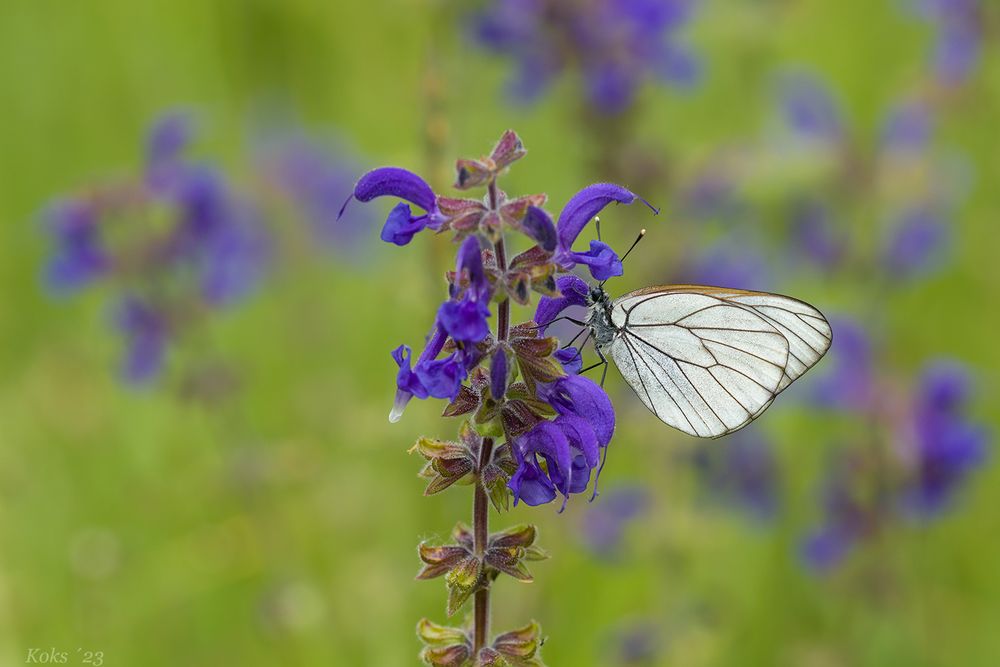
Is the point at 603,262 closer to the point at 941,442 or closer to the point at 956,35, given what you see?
the point at 941,442

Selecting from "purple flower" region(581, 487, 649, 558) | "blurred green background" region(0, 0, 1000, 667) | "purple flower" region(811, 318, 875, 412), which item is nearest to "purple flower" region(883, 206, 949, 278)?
"blurred green background" region(0, 0, 1000, 667)

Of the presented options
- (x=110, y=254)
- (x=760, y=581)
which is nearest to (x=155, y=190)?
(x=110, y=254)

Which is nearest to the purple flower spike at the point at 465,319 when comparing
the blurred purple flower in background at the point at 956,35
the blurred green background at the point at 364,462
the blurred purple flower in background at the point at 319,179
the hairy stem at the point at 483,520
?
the hairy stem at the point at 483,520

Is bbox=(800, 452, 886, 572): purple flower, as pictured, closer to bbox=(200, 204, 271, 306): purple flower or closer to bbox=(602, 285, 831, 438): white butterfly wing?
bbox=(602, 285, 831, 438): white butterfly wing

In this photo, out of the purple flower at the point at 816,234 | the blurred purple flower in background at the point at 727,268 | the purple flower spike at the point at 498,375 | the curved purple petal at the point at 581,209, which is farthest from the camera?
the purple flower at the point at 816,234

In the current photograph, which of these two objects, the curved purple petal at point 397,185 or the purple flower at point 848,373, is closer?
the curved purple petal at point 397,185

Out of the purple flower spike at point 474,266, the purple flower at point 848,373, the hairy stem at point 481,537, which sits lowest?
the hairy stem at point 481,537

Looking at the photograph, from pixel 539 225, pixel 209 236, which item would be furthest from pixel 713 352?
pixel 209 236

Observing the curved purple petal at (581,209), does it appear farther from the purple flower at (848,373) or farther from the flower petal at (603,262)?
the purple flower at (848,373)

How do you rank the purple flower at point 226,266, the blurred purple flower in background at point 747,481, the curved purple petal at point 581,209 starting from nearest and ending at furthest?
the curved purple petal at point 581,209 → the purple flower at point 226,266 → the blurred purple flower in background at point 747,481
